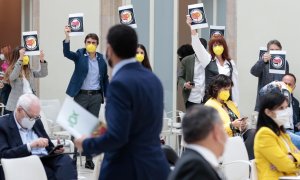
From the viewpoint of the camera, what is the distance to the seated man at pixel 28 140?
6020mm

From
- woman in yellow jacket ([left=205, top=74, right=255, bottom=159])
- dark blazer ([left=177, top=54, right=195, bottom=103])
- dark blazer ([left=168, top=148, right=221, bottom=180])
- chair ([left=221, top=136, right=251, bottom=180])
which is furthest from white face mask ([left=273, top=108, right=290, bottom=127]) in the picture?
dark blazer ([left=177, top=54, right=195, bottom=103])

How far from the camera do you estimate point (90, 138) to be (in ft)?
12.4

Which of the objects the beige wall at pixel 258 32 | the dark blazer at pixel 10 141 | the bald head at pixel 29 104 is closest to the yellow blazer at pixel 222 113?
the bald head at pixel 29 104

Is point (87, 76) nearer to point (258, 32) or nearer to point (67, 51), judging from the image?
point (67, 51)

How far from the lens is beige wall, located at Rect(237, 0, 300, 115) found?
10258mm

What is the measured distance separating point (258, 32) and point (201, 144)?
7.69m

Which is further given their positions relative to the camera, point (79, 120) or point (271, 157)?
point (271, 157)

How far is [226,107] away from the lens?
7562 millimetres

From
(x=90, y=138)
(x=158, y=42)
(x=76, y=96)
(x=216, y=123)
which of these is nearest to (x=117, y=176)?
(x=90, y=138)

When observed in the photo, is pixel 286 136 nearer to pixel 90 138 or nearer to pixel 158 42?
pixel 90 138

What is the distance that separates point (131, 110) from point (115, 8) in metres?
8.81

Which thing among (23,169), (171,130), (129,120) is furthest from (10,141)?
(171,130)

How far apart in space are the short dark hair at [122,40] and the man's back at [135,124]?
77 mm

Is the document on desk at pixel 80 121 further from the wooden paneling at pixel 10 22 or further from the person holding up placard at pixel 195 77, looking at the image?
the wooden paneling at pixel 10 22
